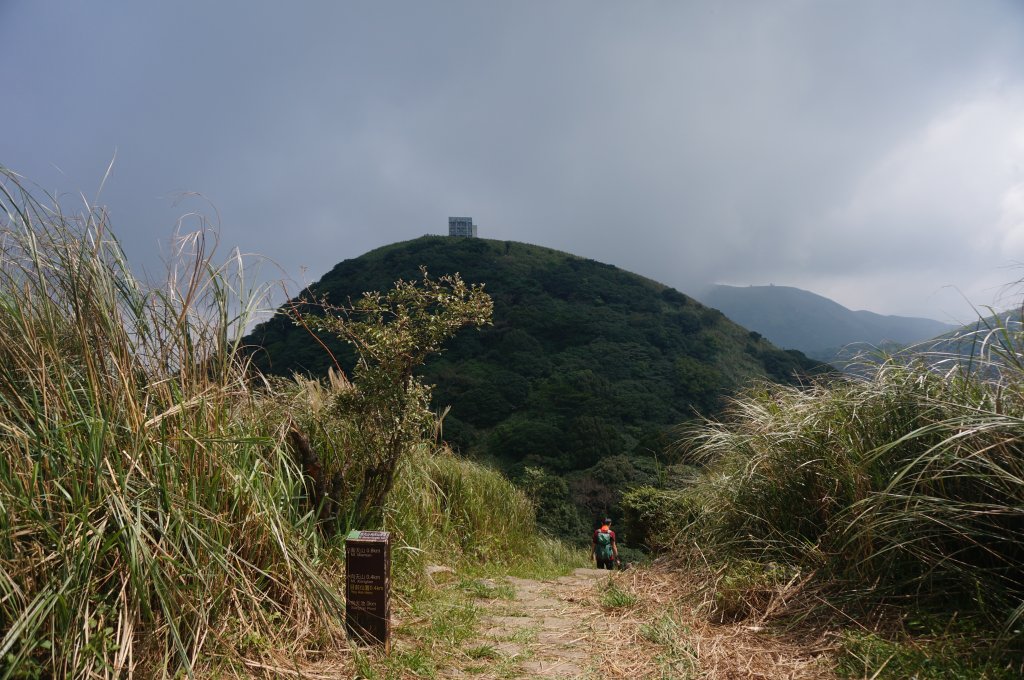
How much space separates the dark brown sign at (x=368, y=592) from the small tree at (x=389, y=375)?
1.10 meters

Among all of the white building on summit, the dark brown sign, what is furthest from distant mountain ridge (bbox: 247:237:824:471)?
the dark brown sign

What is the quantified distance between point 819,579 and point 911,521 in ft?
2.64

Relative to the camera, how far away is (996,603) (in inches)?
107

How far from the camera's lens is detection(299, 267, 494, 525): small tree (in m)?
4.38

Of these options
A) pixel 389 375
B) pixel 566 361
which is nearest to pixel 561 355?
pixel 566 361

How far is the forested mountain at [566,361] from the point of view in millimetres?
21016

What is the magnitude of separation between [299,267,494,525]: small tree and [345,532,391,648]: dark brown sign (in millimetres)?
1097

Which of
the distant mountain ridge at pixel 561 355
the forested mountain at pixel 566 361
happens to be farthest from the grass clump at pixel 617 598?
the distant mountain ridge at pixel 561 355

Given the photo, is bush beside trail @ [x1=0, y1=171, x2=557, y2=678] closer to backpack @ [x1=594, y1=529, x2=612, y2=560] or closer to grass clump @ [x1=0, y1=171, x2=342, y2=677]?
grass clump @ [x1=0, y1=171, x2=342, y2=677]

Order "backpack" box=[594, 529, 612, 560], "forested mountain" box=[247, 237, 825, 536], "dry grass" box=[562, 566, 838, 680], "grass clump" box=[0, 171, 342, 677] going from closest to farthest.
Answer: "grass clump" box=[0, 171, 342, 677]
"dry grass" box=[562, 566, 838, 680]
"backpack" box=[594, 529, 612, 560]
"forested mountain" box=[247, 237, 825, 536]

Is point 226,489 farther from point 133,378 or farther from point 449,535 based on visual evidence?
point 449,535

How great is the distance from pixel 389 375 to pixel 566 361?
25809mm

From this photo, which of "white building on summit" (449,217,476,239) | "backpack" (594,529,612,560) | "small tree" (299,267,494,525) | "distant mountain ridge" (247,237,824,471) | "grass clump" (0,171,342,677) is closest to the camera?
"grass clump" (0,171,342,677)

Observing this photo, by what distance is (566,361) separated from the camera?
98.4 ft
